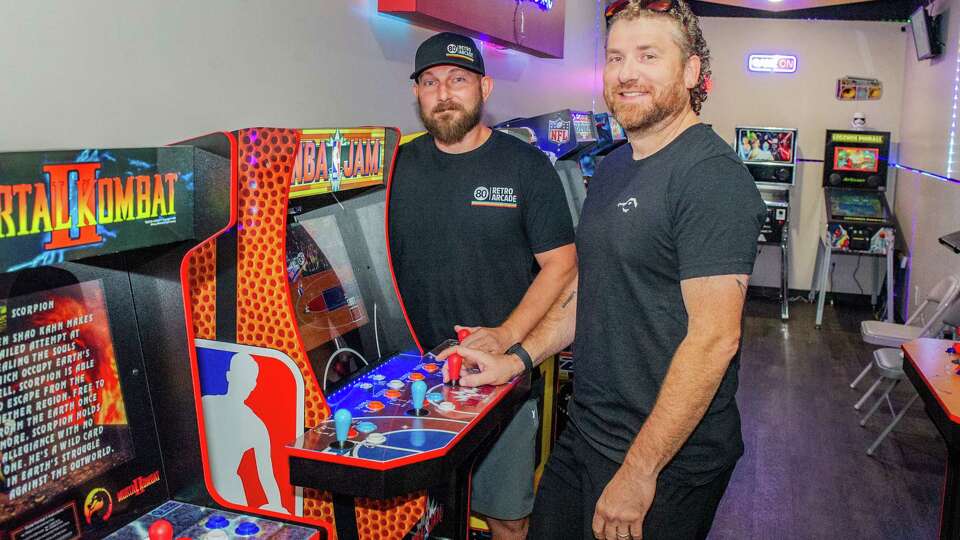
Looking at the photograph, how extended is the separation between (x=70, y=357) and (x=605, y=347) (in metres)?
1.01

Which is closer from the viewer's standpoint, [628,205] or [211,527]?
[211,527]

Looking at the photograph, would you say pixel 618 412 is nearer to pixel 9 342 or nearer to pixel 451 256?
pixel 451 256

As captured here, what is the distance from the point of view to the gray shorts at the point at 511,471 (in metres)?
2.54

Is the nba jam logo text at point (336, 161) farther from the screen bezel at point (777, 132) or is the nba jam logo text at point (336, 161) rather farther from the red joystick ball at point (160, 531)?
the screen bezel at point (777, 132)

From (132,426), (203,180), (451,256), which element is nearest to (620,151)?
(451,256)

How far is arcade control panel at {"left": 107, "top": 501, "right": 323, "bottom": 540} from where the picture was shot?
130 cm

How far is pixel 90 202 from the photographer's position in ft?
3.71

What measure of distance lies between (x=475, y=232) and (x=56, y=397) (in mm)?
1427

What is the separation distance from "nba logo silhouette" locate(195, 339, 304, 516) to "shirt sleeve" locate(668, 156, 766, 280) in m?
0.78

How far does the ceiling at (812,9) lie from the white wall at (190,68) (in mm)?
5570

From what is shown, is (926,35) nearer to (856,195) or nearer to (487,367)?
(856,195)

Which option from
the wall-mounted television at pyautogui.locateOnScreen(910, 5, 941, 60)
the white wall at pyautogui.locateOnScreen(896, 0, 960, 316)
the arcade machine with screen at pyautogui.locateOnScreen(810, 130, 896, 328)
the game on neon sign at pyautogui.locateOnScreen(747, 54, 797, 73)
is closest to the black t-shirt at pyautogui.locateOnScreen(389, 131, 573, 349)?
the white wall at pyautogui.locateOnScreen(896, 0, 960, 316)

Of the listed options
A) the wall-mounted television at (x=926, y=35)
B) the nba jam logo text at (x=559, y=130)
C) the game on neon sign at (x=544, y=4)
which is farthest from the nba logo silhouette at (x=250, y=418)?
the wall-mounted television at (x=926, y=35)

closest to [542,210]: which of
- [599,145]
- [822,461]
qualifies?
[822,461]
